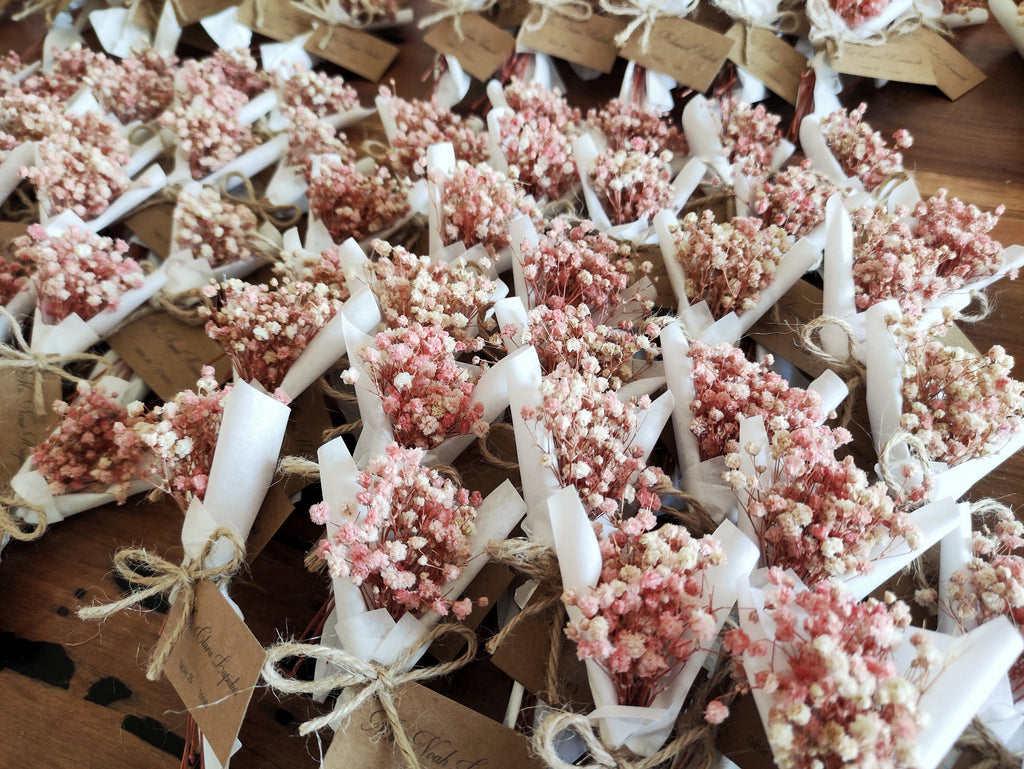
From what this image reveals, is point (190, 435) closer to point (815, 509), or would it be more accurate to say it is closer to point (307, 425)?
point (307, 425)

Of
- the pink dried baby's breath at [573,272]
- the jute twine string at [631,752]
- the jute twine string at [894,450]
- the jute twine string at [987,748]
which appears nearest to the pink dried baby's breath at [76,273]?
the pink dried baby's breath at [573,272]

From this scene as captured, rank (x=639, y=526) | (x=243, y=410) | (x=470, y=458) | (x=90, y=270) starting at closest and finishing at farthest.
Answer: (x=639, y=526) → (x=243, y=410) → (x=470, y=458) → (x=90, y=270)

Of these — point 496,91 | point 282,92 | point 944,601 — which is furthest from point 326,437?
point 282,92

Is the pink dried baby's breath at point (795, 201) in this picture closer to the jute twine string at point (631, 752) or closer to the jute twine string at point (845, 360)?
the jute twine string at point (845, 360)

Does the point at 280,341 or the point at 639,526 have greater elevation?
the point at 639,526

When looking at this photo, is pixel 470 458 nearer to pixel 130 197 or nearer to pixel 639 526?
pixel 639 526

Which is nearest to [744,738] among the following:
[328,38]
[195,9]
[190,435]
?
[190,435]
